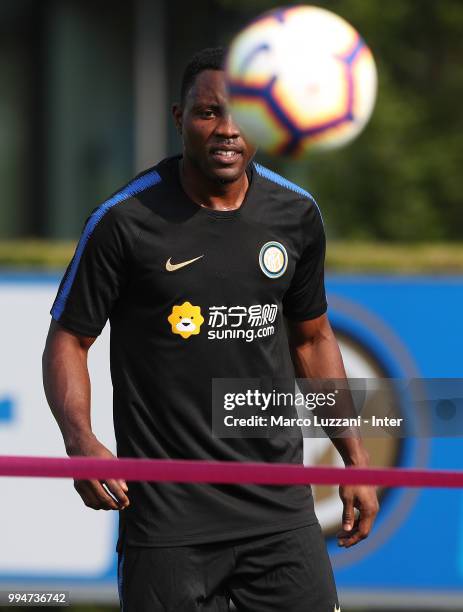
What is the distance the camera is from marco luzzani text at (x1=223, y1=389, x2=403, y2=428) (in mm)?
4364

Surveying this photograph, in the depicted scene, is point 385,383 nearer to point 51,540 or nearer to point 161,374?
point 51,540

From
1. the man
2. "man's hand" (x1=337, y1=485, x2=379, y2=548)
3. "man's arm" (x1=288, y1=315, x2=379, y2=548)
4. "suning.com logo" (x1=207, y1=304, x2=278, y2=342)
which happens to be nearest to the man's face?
the man

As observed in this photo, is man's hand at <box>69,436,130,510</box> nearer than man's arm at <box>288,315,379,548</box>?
Yes

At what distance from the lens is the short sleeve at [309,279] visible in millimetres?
4574

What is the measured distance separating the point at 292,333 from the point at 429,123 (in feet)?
30.0

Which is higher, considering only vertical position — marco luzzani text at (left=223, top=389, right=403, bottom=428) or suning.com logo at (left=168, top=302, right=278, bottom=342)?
suning.com logo at (left=168, top=302, right=278, bottom=342)

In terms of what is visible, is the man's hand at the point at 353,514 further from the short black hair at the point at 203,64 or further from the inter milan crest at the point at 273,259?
the short black hair at the point at 203,64

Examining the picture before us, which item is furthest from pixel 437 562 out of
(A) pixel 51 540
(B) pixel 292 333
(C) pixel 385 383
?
(B) pixel 292 333

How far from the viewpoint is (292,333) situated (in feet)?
15.7

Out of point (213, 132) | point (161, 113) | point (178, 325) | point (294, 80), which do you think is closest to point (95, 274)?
point (178, 325)

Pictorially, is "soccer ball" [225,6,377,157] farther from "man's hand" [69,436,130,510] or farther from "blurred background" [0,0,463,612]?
"blurred background" [0,0,463,612]

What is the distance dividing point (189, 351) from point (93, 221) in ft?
1.67

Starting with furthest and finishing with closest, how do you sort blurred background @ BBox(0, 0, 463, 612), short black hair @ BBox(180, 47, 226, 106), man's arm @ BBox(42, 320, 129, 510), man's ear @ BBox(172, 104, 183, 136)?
1. blurred background @ BBox(0, 0, 463, 612)
2. man's ear @ BBox(172, 104, 183, 136)
3. short black hair @ BBox(180, 47, 226, 106)
4. man's arm @ BBox(42, 320, 129, 510)

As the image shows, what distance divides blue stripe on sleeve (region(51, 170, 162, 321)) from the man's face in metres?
0.20
